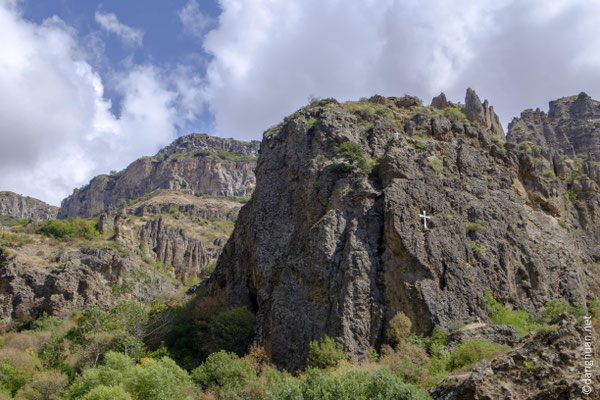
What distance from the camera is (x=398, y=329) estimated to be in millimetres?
31172

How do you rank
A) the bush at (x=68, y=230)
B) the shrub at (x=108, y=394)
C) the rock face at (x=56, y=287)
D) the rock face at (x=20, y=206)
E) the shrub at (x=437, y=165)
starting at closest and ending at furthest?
1. the shrub at (x=108, y=394)
2. the shrub at (x=437, y=165)
3. the rock face at (x=56, y=287)
4. the bush at (x=68, y=230)
5. the rock face at (x=20, y=206)

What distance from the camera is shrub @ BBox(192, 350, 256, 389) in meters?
31.1

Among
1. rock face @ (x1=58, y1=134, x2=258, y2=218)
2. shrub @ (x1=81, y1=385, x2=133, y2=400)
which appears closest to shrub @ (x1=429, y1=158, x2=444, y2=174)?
shrub @ (x1=81, y1=385, x2=133, y2=400)

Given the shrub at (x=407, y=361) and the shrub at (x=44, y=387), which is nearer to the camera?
the shrub at (x=407, y=361)

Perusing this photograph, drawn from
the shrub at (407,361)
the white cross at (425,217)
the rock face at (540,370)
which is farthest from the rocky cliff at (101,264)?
the rock face at (540,370)

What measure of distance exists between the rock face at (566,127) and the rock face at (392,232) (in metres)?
37.5

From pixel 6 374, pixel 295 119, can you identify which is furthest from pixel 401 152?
pixel 6 374

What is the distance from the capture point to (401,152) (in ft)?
133

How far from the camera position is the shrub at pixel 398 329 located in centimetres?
3092

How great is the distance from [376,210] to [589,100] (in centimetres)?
9180

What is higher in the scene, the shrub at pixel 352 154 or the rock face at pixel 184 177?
the rock face at pixel 184 177

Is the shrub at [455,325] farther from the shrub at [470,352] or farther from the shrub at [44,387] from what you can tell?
the shrub at [44,387]

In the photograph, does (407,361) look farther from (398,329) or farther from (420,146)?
(420,146)

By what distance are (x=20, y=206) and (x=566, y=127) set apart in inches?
7341
